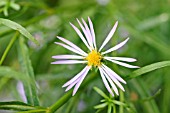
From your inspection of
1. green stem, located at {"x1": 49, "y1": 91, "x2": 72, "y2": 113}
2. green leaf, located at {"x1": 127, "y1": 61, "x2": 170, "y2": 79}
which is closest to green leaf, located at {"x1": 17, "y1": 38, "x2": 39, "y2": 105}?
green stem, located at {"x1": 49, "y1": 91, "x2": 72, "y2": 113}

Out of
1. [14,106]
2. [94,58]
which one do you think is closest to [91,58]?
[94,58]

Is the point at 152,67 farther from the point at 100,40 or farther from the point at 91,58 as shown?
the point at 100,40

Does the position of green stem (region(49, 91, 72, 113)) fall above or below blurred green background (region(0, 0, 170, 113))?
below

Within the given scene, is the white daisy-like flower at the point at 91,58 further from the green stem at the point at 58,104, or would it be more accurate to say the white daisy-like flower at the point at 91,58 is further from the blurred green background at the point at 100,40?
the blurred green background at the point at 100,40

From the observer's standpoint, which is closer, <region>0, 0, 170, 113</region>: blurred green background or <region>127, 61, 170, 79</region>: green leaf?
<region>127, 61, 170, 79</region>: green leaf

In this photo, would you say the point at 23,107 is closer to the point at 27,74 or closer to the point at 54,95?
the point at 27,74

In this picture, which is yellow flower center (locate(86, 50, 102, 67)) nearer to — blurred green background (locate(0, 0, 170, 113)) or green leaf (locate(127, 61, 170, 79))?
green leaf (locate(127, 61, 170, 79))
